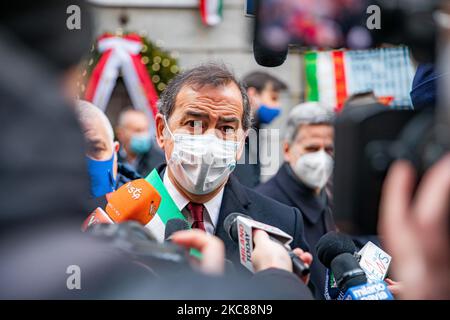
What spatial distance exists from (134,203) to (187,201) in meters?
0.31

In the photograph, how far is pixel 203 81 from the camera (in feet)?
8.86

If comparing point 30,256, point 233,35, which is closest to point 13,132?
point 30,256

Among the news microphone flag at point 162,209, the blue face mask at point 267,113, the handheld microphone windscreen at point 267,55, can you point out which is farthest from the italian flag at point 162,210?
the blue face mask at point 267,113

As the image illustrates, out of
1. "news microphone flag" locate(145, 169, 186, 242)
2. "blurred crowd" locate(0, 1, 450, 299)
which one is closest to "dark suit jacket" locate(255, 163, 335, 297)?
"news microphone flag" locate(145, 169, 186, 242)

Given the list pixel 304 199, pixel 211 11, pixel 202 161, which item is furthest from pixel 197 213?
pixel 304 199

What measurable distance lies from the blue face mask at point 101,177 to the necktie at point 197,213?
31 cm

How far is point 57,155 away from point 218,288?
50cm

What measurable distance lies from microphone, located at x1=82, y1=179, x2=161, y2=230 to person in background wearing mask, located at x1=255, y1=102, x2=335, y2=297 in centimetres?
87

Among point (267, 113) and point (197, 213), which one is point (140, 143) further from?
point (197, 213)

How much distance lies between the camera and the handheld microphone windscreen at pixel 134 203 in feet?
7.52

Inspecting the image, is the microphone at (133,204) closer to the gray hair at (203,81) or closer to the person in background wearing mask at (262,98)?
the gray hair at (203,81)

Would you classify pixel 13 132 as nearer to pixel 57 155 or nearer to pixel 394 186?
pixel 57 155

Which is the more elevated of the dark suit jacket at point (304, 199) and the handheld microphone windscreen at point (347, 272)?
the dark suit jacket at point (304, 199)

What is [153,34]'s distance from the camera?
12.7ft
